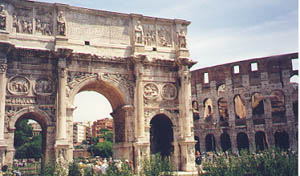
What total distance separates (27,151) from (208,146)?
2339 cm

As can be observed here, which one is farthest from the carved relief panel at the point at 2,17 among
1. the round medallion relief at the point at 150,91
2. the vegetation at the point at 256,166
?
the vegetation at the point at 256,166

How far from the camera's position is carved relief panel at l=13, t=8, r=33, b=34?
15.8m

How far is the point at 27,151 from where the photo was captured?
4156 cm

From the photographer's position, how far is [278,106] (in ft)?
111

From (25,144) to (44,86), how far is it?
30185mm

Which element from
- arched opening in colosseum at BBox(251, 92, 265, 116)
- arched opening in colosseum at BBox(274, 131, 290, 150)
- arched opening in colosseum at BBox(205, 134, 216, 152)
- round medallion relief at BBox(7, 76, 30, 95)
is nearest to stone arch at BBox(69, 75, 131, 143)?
round medallion relief at BBox(7, 76, 30, 95)

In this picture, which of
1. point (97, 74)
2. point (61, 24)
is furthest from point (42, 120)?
point (61, 24)

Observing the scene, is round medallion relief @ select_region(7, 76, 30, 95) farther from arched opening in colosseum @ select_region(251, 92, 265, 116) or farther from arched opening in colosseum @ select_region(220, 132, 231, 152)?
arched opening in colosseum @ select_region(251, 92, 265, 116)

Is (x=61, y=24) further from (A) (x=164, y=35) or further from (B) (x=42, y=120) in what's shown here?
(A) (x=164, y=35)

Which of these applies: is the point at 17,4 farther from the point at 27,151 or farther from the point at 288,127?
the point at 27,151

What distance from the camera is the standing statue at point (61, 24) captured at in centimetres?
1614

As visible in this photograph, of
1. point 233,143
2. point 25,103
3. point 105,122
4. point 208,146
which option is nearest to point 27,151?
point 208,146

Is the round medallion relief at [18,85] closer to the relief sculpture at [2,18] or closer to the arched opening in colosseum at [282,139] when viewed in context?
the relief sculpture at [2,18]

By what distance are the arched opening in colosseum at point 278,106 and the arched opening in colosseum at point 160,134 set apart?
14.1 metres
